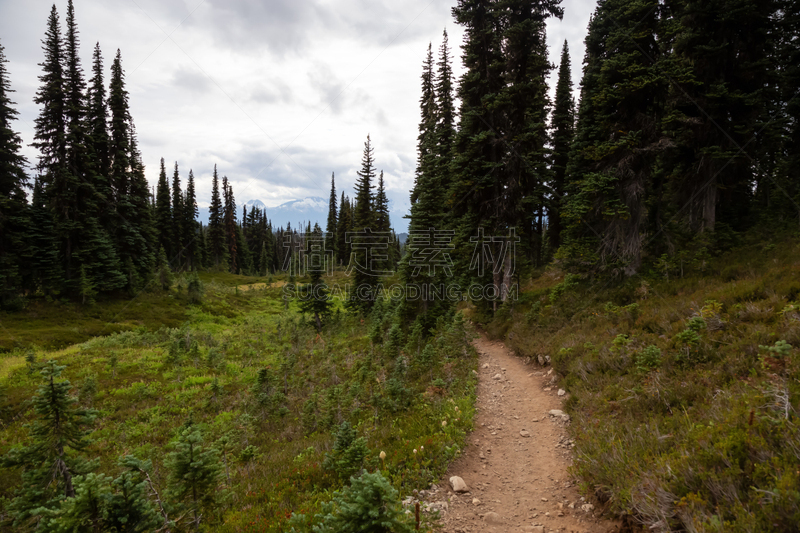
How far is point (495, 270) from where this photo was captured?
1745cm

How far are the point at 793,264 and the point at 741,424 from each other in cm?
829

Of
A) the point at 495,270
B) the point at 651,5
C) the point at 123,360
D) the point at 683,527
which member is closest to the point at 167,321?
the point at 123,360

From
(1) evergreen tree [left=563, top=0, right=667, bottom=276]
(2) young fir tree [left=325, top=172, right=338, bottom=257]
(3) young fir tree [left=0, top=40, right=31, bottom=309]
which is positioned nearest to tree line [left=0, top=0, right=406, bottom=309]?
(3) young fir tree [left=0, top=40, right=31, bottom=309]

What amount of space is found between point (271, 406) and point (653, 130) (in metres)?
18.5

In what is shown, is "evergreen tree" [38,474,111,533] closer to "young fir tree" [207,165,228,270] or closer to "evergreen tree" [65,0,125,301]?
"evergreen tree" [65,0,125,301]

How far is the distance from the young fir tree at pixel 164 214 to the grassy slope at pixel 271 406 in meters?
32.4

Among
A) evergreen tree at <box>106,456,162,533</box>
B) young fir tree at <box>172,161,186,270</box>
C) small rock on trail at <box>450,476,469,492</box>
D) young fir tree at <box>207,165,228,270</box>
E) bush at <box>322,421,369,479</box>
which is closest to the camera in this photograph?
evergreen tree at <box>106,456,162,533</box>

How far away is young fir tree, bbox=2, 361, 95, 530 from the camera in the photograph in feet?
14.5

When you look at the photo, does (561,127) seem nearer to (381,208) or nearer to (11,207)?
(381,208)

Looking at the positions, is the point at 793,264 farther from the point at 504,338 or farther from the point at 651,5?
the point at 651,5

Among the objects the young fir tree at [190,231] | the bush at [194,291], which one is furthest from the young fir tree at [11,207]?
the young fir tree at [190,231]

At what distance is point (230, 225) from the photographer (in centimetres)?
7512

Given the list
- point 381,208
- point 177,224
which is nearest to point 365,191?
point 381,208

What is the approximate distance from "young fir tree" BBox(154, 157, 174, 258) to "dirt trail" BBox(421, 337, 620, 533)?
61.1 m
